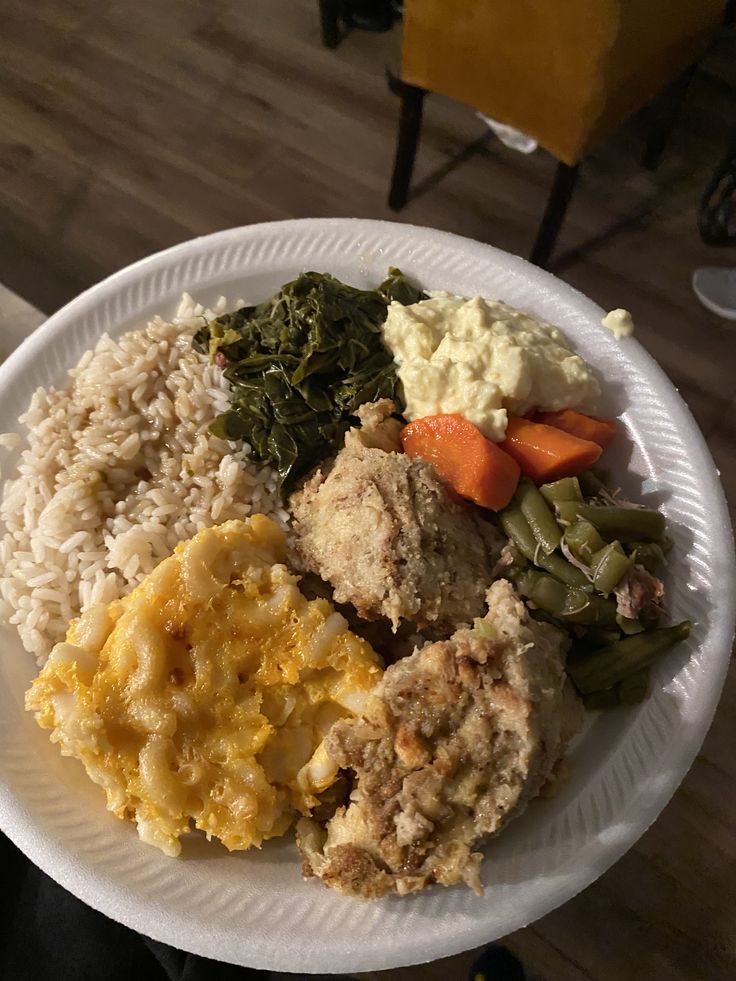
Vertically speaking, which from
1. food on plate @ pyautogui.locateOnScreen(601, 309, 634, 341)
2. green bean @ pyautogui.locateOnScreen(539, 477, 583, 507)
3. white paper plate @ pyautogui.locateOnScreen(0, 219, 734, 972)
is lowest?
white paper plate @ pyautogui.locateOnScreen(0, 219, 734, 972)

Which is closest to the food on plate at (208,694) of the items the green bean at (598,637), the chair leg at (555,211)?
the green bean at (598,637)

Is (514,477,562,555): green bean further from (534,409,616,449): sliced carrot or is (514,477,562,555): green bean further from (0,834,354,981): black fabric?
(0,834,354,981): black fabric

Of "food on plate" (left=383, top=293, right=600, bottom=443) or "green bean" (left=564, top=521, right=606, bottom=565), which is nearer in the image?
"green bean" (left=564, top=521, right=606, bottom=565)

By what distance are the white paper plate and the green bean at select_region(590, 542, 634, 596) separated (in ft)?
0.87

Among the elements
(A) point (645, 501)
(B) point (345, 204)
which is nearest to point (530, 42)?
(B) point (345, 204)

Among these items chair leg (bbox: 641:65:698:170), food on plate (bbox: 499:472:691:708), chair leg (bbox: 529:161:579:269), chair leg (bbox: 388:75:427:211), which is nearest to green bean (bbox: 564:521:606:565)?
food on plate (bbox: 499:472:691:708)

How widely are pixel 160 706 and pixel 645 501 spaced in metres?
1.60

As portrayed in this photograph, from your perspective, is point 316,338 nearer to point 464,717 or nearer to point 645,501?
point 645,501

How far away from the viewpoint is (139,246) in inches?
182

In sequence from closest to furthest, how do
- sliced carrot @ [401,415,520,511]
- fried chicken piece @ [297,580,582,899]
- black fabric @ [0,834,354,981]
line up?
fried chicken piece @ [297,580,582,899]
sliced carrot @ [401,415,520,511]
black fabric @ [0,834,354,981]

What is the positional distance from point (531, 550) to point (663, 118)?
3.63 meters

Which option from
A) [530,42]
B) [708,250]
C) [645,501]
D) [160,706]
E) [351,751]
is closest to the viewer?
[351,751]

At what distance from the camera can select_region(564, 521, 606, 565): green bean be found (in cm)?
219

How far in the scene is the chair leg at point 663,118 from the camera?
4.57 m
